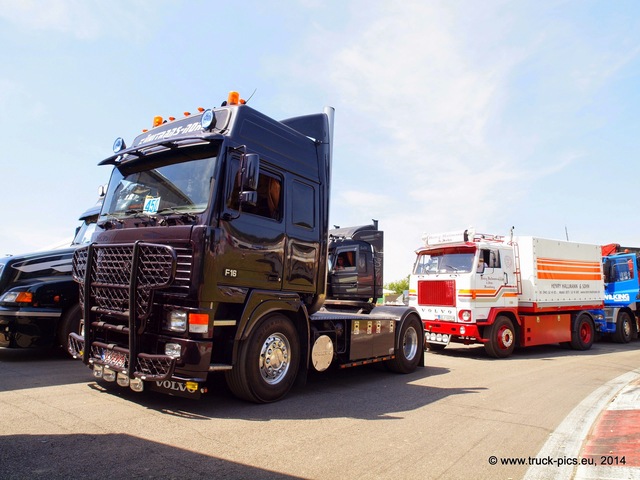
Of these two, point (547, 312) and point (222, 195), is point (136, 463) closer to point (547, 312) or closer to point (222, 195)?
point (222, 195)

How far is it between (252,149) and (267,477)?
12.0 ft

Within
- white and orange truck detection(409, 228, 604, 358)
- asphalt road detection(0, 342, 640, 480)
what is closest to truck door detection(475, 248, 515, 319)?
white and orange truck detection(409, 228, 604, 358)

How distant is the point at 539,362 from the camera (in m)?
11.2

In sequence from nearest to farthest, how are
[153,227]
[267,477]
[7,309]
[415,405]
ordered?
1. [267,477]
2. [153,227]
3. [415,405]
4. [7,309]

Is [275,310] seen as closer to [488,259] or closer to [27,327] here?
[27,327]

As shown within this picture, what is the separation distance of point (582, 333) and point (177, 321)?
14.2 metres

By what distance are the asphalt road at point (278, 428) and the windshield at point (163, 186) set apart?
2277mm

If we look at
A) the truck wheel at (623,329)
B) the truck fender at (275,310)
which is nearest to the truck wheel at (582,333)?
the truck wheel at (623,329)

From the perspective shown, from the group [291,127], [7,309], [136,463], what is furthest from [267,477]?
[7,309]

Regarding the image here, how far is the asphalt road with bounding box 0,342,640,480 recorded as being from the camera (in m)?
3.61

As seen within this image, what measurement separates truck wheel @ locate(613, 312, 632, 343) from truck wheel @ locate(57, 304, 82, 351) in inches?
696

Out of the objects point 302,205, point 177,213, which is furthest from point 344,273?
point 177,213

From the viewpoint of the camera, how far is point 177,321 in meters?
4.80

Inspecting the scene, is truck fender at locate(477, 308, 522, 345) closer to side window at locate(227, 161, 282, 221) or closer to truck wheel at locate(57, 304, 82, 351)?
side window at locate(227, 161, 282, 221)
